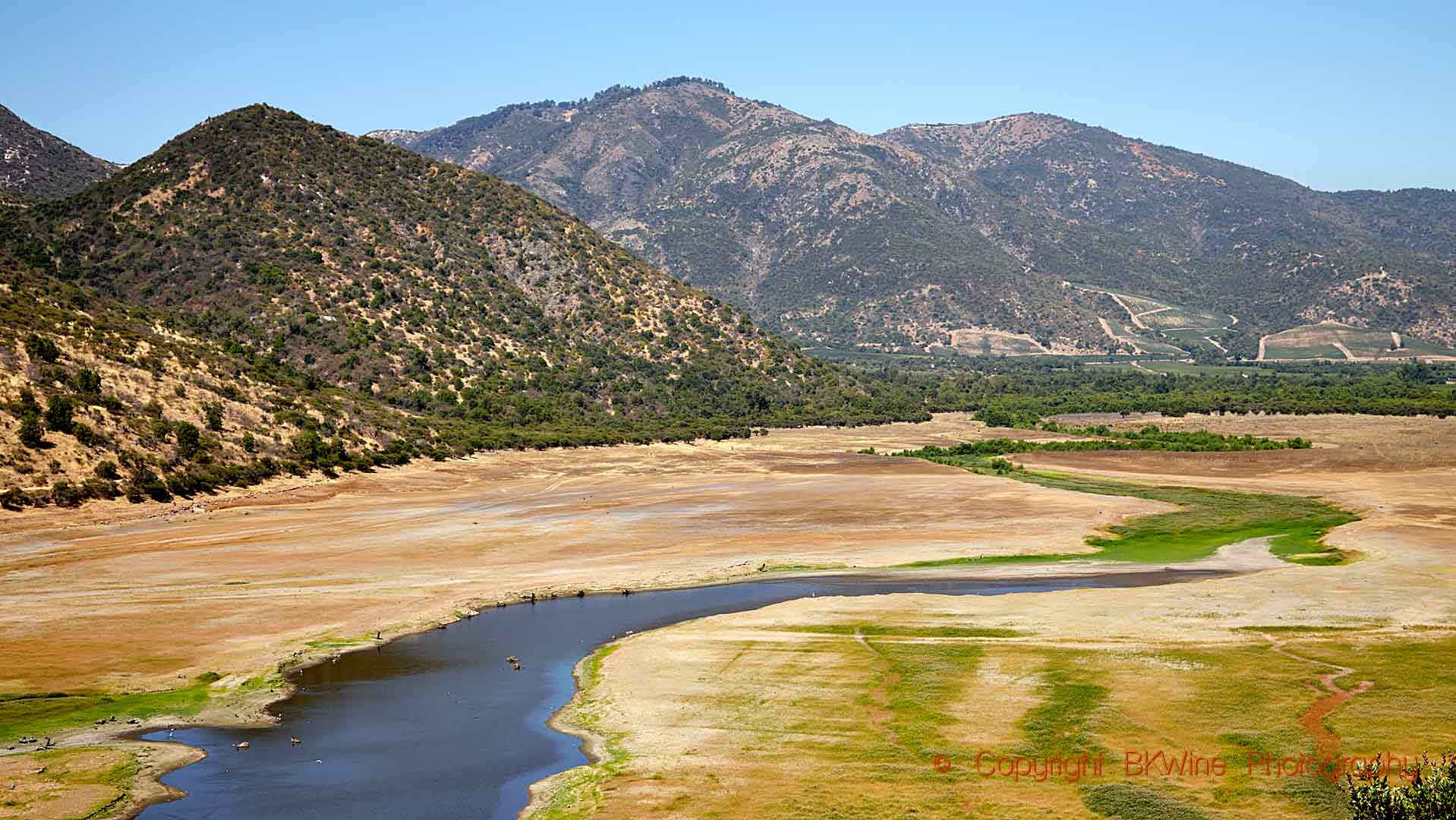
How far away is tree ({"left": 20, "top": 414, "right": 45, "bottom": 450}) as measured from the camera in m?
73.4

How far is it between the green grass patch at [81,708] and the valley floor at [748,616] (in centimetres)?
14

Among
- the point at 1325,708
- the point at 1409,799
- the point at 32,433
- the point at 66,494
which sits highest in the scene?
the point at 32,433

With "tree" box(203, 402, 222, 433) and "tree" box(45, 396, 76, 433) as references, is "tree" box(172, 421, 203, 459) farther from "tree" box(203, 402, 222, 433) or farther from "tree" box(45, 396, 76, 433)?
"tree" box(45, 396, 76, 433)

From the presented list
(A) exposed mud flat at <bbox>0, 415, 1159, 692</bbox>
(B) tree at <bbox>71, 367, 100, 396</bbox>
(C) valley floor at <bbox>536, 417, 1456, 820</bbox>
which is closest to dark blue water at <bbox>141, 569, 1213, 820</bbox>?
(C) valley floor at <bbox>536, 417, 1456, 820</bbox>

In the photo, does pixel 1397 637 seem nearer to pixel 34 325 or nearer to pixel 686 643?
pixel 686 643

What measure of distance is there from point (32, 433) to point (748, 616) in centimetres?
4970

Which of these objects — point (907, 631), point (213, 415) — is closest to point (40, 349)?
point (213, 415)

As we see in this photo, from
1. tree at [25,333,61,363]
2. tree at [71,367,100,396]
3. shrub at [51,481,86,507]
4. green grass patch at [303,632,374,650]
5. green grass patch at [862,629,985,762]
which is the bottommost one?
green grass patch at [303,632,374,650]

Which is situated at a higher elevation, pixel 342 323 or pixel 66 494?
pixel 342 323

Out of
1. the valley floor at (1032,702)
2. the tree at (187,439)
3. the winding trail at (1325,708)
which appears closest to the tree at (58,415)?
the tree at (187,439)

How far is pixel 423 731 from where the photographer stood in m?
34.8

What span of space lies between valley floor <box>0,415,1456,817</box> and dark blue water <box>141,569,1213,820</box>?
194cm

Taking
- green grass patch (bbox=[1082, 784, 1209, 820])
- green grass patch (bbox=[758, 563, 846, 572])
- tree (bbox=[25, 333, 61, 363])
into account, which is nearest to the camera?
green grass patch (bbox=[1082, 784, 1209, 820])

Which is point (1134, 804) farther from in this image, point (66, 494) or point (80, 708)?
point (66, 494)
